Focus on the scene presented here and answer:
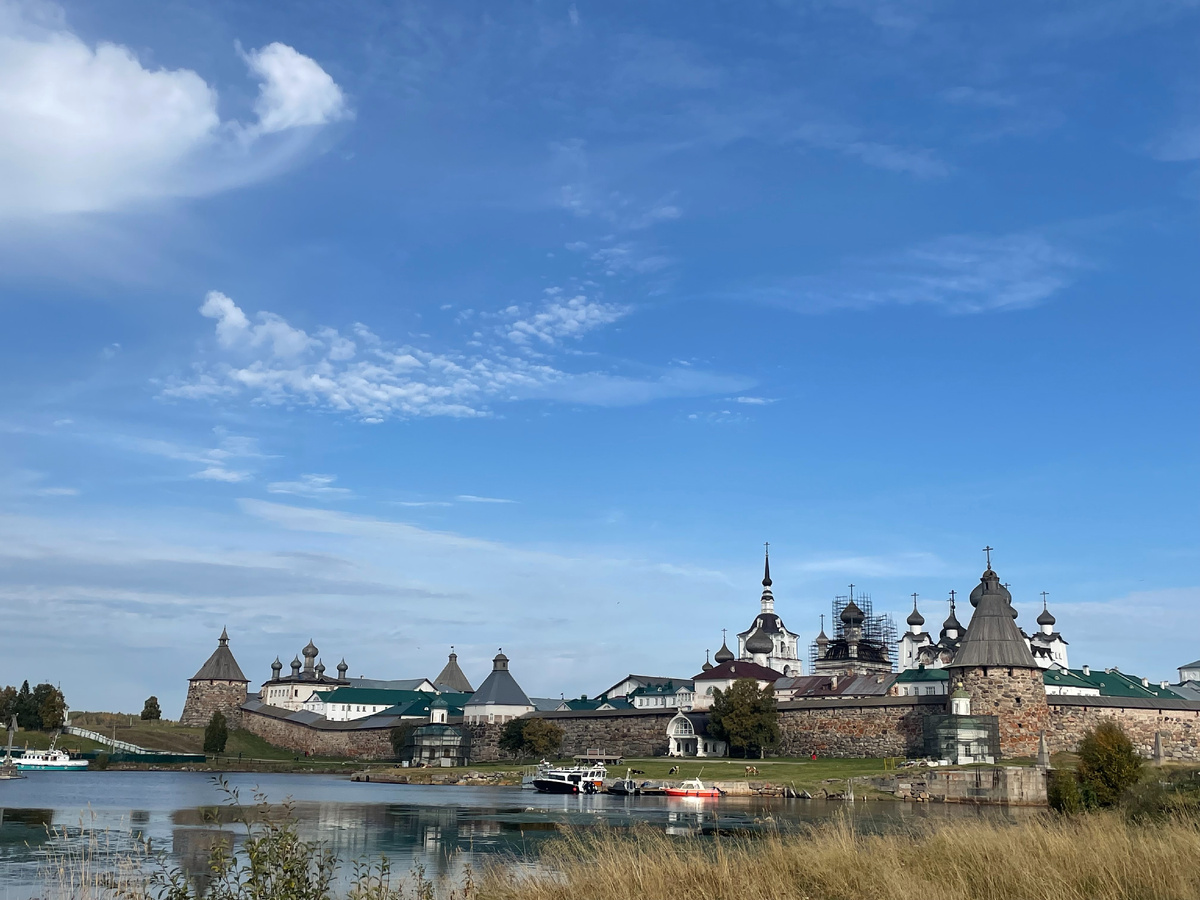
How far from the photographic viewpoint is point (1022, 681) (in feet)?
206

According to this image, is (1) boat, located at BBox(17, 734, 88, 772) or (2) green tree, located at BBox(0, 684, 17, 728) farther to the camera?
(2) green tree, located at BBox(0, 684, 17, 728)

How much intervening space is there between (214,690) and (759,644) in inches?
2272

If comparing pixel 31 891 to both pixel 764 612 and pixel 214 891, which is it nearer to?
pixel 214 891

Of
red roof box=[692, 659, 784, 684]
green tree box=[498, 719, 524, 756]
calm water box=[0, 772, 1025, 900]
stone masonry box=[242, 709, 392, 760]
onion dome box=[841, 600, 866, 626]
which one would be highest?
onion dome box=[841, 600, 866, 626]

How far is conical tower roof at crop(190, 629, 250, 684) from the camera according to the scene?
118 m

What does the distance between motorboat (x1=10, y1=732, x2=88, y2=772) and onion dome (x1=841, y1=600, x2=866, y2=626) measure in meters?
72.6

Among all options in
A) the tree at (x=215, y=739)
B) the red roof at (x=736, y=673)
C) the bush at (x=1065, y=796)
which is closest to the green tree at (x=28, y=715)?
the tree at (x=215, y=739)

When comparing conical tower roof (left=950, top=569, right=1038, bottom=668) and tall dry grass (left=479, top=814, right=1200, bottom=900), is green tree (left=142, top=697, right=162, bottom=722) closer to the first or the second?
conical tower roof (left=950, top=569, right=1038, bottom=668)

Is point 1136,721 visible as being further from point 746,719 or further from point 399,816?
point 399,816

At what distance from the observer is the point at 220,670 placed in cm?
11812

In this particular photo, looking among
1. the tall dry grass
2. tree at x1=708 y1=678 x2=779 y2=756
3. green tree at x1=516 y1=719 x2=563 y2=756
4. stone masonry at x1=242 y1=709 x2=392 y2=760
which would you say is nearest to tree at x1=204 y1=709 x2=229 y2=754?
stone masonry at x1=242 y1=709 x2=392 y2=760

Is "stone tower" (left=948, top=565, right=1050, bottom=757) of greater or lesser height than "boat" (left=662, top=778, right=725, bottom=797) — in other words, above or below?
above

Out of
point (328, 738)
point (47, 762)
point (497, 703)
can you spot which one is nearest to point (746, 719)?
point (497, 703)

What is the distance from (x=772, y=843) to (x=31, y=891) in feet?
40.5
